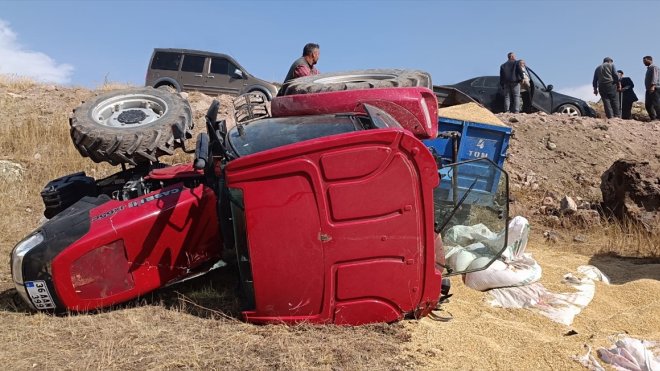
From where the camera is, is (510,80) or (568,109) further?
(568,109)

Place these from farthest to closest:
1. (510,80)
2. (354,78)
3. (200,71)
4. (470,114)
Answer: (200,71) < (510,80) < (470,114) < (354,78)

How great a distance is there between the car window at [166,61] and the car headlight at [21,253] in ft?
38.3

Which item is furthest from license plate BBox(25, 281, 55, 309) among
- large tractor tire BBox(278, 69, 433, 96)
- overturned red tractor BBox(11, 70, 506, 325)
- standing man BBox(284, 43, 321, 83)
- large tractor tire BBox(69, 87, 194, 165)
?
standing man BBox(284, 43, 321, 83)

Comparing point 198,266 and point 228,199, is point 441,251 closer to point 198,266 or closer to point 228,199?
point 228,199

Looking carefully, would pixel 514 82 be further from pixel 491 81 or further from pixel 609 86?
pixel 609 86

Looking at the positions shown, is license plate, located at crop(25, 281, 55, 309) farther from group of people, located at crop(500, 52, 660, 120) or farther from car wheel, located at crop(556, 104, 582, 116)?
car wheel, located at crop(556, 104, 582, 116)

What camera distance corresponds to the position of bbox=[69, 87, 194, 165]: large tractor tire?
493 cm

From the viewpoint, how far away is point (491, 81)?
45.7 feet

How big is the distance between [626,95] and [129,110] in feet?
45.1

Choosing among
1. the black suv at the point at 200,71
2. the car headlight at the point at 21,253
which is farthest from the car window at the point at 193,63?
the car headlight at the point at 21,253

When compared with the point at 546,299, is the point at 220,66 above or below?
above

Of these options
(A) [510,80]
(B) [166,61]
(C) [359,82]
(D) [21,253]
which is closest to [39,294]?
(D) [21,253]

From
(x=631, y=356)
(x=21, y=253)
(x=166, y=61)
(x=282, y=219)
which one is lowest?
(x=631, y=356)

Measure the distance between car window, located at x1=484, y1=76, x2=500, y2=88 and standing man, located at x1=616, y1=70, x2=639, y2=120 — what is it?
10.9 feet
